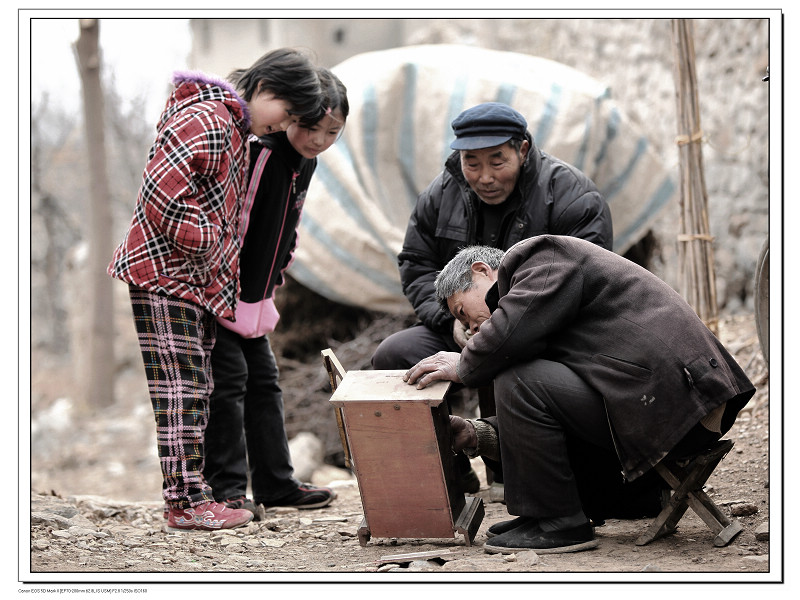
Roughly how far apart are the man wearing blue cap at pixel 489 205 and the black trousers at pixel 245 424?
1.75 ft

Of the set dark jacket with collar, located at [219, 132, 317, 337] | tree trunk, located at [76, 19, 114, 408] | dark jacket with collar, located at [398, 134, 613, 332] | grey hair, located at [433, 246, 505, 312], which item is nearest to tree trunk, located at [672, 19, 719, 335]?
dark jacket with collar, located at [398, 134, 613, 332]

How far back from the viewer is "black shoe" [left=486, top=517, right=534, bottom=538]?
2.72m

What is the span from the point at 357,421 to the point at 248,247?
115 centimetres

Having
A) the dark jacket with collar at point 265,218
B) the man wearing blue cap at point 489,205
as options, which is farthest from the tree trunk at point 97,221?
the man wearing blue cap at point 489,205

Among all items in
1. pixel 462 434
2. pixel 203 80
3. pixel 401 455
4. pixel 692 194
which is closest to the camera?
pixel 401 455

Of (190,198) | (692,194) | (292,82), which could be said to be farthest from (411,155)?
(190,198)

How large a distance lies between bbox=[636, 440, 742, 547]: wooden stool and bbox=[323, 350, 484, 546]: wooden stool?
61 cm

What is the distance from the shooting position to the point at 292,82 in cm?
326

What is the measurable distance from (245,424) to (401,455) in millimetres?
1294

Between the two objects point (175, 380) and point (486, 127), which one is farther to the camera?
point (486, 127)

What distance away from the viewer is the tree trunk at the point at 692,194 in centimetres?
461

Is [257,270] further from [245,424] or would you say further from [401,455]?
[401,455]

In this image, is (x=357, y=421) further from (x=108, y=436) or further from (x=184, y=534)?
(x=108, y=436)
